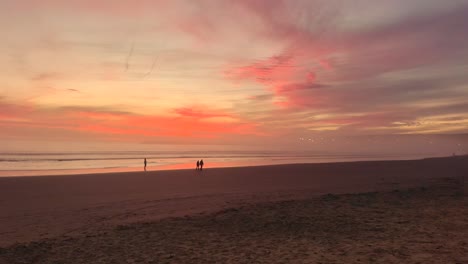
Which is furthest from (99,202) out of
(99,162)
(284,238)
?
(99,162)

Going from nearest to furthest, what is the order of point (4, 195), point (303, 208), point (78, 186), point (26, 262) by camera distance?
point (26, 262) → point (303, 208) → point (4, 195) → point (78, 186)

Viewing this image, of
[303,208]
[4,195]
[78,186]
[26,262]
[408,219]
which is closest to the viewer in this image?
[26,262]

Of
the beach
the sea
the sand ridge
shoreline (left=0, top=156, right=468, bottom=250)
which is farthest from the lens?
the sea

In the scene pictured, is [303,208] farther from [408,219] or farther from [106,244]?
[106,244]

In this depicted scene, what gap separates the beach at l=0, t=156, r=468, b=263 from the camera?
34.0 feet

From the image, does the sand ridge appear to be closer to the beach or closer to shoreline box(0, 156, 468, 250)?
the beach

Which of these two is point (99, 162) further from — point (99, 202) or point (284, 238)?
point (284, 238)

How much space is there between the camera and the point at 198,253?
10.7 m

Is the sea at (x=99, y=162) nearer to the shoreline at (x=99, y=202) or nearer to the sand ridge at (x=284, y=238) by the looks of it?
the shoreline at (x=99, y=202)

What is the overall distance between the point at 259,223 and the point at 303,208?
3.60m

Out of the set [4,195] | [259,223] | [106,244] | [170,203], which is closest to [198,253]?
[106,244]

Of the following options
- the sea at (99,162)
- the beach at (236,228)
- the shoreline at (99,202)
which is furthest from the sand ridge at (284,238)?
the sea at (99,162)

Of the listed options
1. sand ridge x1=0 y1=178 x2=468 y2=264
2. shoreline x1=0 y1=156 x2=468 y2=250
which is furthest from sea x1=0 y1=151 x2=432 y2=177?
sand ridge x1=0 y1=178 x2=468 y2=264

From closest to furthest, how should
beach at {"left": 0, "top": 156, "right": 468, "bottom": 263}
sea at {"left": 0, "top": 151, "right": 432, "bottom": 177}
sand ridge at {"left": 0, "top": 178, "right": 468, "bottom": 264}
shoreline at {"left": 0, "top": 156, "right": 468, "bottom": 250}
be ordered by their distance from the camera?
sand ridge at {"left": 0, "top": 178, "right": 468, "bottom": 264} < beach at {"left": 0, "top": 156, "right": 468, "bottom": 263} < shoreline at {"left": 0, "top": 156, "right": 468, "bottom": 250} < sea at {"left": 0, "top": 151, "right": 432, "bottom": 177}
